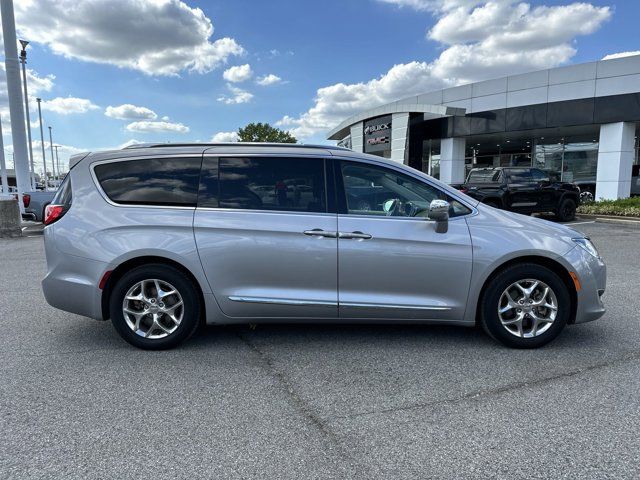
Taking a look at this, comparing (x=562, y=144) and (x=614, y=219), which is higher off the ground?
(x=562, y=144)

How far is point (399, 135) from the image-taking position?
24.5 meters

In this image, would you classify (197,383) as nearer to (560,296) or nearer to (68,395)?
(68,395)

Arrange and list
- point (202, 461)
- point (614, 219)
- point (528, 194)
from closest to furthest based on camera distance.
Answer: point (202, 461) → point (528, 194) → point (614, 219)

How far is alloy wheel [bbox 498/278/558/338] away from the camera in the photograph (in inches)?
155

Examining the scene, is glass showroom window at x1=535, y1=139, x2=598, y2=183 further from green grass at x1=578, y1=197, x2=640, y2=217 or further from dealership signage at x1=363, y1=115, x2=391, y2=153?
dealership signage at x1=363, y1=115, x2=391, y2=153

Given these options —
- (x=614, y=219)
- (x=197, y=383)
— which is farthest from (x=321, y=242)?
(x=614, y=219)

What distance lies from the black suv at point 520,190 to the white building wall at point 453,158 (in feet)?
28.3

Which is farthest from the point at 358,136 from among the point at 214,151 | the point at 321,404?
the point at 321,404

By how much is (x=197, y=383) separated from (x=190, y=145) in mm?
2155

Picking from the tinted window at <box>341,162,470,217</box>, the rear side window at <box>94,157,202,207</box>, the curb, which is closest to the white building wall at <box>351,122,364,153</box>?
the curb

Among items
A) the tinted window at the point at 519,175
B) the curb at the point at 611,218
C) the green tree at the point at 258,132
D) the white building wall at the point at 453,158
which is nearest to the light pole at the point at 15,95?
the tinted window at the point at 519,175

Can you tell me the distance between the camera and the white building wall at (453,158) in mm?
23141

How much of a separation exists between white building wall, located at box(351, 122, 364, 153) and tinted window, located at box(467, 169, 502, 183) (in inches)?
561

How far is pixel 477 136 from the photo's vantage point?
2283 cm
